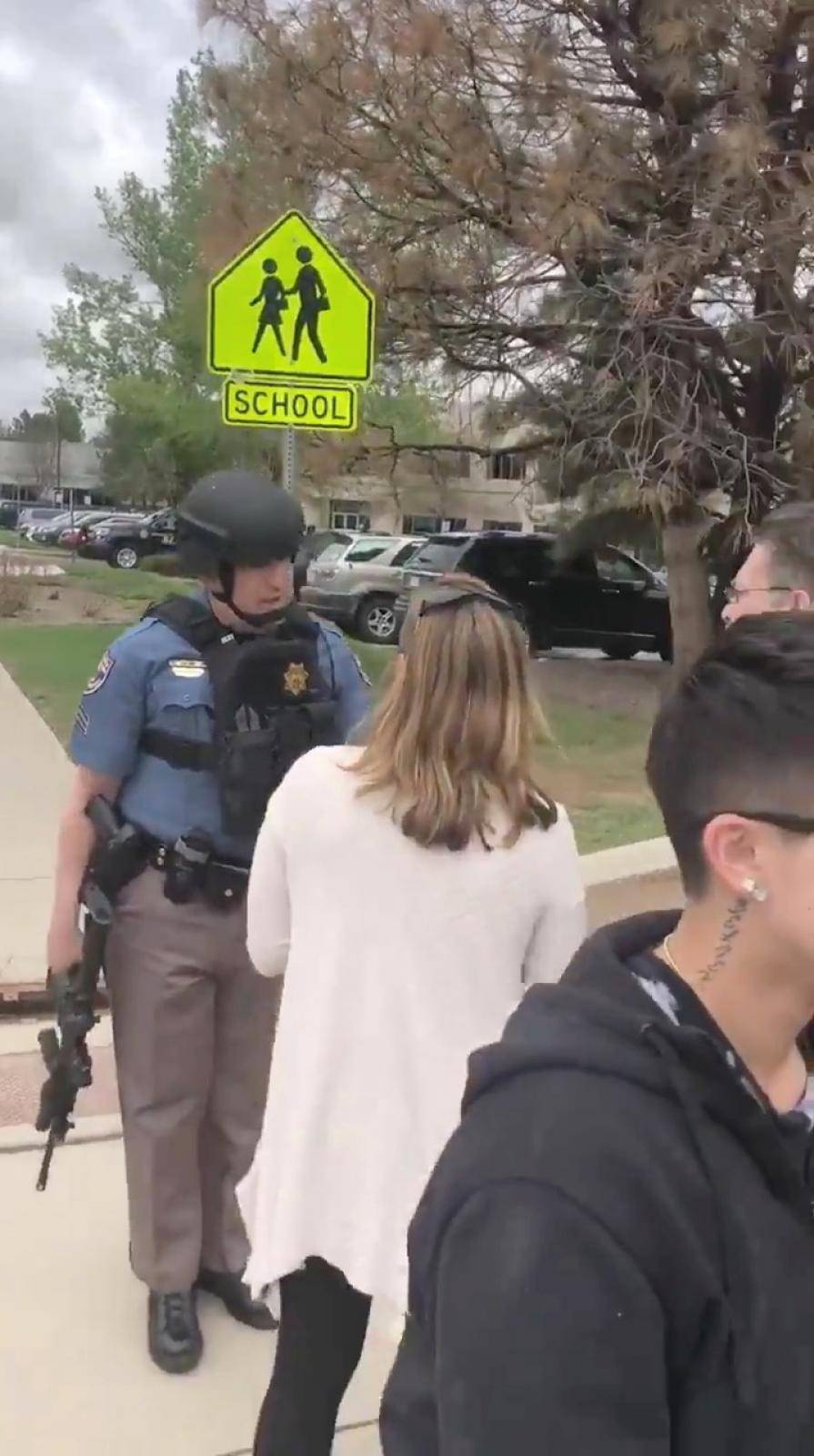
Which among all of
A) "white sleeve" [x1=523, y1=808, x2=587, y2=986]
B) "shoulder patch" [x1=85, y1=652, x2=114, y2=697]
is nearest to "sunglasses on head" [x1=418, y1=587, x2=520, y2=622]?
"white sleeve" [x1=523, y1=808, x2=587, y2=986]

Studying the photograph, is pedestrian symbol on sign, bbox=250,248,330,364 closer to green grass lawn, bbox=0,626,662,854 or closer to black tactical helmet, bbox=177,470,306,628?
green grass lawn, bbox=0,626,662,854

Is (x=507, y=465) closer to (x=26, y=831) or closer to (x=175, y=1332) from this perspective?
(x=26, y=831)

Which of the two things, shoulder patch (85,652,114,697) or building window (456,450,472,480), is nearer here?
shoulder patch (85,652,114,697)

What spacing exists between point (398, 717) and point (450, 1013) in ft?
1.49

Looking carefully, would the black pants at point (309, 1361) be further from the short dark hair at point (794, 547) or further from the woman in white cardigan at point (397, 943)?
the short dark hair at point (794, 547)

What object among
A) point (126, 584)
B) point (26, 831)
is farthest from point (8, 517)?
point (26, 831)

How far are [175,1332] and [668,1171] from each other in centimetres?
228

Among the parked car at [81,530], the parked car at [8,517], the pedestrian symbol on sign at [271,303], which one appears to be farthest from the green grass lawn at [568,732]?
the parked car at [8,517]

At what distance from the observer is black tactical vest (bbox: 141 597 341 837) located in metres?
2.78

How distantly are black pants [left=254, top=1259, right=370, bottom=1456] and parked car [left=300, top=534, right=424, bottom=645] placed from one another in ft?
50.0

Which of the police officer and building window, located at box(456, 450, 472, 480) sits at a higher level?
building window, located at box(456, 450, 472, 480)

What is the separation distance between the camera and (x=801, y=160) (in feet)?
33.4

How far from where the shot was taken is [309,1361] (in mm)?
2154

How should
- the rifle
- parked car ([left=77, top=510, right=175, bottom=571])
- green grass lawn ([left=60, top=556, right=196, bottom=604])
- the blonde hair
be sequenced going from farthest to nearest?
1. parked car ([left=77, top=510, right=175, bottom=571])
2. green grass lawn ([left=60, top=556, right=196, bottom=604])
3. the rifle
4. the blonde hair
